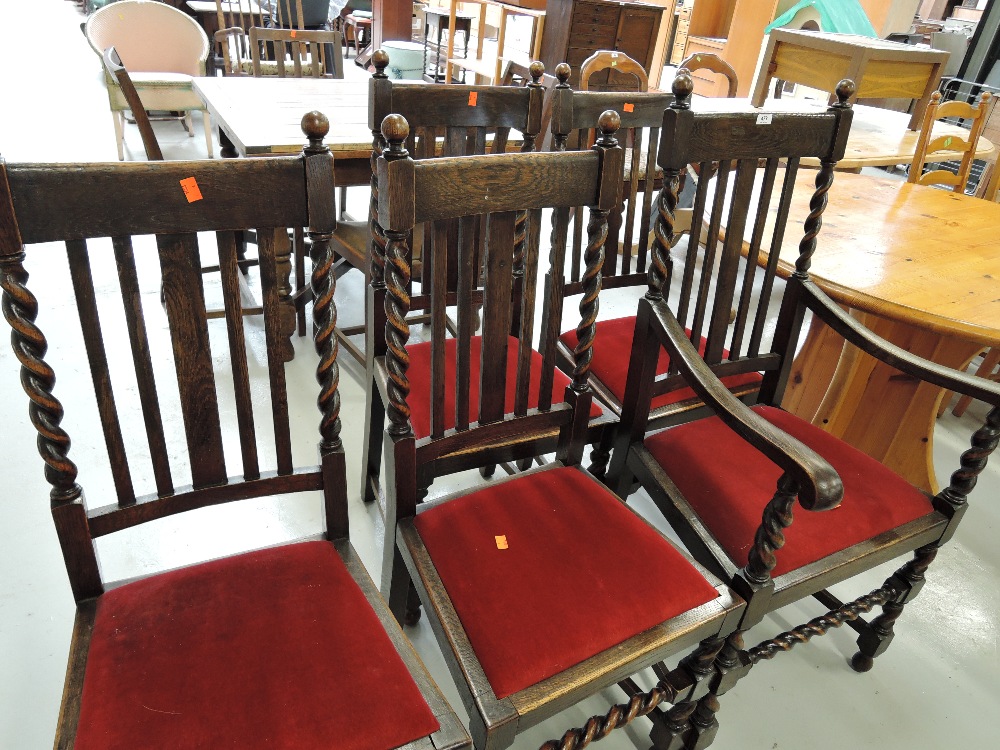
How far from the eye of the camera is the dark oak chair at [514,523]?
95cm

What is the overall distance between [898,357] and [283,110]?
2.22 meters

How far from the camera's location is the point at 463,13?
277 inches

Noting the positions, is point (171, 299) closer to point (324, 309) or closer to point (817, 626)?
point (324, 309)

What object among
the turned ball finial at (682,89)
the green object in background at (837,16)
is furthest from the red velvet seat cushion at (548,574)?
the green object in background at (837,16)

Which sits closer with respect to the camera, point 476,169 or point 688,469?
point 476,169

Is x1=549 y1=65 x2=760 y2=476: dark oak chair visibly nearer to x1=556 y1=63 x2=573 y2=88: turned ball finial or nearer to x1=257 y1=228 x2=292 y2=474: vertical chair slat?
x1=556 y1=63 x2=573 y2=88: turned ball finial

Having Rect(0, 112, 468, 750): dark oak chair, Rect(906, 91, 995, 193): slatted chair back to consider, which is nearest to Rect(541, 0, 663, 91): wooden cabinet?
Rect(906, 91, 995, 193): slatted chair back

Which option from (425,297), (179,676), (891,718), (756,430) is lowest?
(891,718)

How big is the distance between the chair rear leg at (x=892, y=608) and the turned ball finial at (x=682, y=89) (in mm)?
1008

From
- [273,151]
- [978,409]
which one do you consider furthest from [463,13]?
[978,409]

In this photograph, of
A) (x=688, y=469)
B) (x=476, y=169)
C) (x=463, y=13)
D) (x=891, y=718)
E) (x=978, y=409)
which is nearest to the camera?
(x=476, y=169)

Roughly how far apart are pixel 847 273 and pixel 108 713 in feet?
5.55

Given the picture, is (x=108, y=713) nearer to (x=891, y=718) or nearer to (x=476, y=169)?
(x=476, y=169)

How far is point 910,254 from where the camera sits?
1.76 meters
